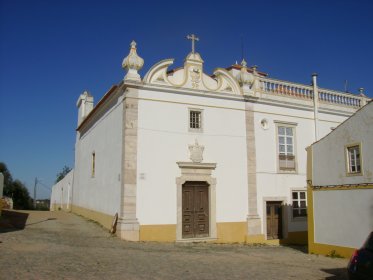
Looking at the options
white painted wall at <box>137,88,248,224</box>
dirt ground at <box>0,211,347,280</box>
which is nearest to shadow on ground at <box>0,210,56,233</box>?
dirt ground at <box>0,211,347,280</box>

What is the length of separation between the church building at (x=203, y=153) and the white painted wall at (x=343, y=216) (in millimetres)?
4118

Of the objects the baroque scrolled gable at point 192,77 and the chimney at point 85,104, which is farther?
the chimney at point 85,104

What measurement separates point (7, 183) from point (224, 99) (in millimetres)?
28786

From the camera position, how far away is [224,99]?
16422mm

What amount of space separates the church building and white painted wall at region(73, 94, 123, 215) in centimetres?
8

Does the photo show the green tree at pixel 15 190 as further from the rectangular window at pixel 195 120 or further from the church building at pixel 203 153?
the rectangular window at pixel 195 120

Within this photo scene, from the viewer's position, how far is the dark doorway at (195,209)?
14.9 metres

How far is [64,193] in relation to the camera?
28.3 m

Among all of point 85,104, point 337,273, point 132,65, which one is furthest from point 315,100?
point 85,104

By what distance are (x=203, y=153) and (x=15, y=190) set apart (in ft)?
96.5

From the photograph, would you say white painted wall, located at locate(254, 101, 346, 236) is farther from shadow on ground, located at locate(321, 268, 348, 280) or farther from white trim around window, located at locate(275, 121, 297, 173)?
shadow on ground, located at locate(321, 268, 348, 280)

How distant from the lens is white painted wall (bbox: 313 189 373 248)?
10.7m

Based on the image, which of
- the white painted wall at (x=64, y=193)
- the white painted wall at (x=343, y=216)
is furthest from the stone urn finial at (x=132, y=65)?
the white painted wall at (x=64, y=193)

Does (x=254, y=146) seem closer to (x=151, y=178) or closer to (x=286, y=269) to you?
(x=151, y=178)
